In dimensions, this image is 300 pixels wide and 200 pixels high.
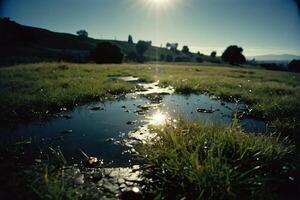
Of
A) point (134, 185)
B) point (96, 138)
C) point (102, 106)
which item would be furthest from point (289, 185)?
Result: point (102, 106)

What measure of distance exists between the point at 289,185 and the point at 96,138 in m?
4.73

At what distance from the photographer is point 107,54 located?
216ft

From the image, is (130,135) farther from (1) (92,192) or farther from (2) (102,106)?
(2) (102,106)

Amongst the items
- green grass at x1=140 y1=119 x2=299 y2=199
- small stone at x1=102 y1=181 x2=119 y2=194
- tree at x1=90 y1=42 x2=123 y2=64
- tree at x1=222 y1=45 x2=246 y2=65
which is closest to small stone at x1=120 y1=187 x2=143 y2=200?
small stone at x1=102 y1=181 x2=119 y2=194

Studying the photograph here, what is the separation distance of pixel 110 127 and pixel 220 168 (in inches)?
→ 184

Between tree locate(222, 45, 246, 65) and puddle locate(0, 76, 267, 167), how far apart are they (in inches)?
3565

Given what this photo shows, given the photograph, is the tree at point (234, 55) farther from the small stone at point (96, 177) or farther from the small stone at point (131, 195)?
the small stone at point (131, 195)

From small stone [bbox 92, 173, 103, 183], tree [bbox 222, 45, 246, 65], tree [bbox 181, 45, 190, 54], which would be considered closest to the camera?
small stone [bbox 92, 173, 103, 183]

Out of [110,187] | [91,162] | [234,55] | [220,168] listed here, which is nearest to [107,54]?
[234,55]

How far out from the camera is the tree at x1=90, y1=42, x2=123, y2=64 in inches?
2591

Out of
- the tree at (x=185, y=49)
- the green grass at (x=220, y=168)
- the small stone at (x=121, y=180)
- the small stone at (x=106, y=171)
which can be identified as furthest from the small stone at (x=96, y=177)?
the tree at (x=185, y=49)

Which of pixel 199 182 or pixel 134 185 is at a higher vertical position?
pixel 199 182

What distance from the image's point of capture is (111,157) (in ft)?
19.0

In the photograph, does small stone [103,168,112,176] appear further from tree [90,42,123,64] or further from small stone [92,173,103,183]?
tree [90,42,123,64]
